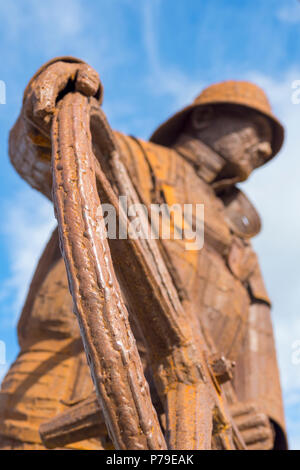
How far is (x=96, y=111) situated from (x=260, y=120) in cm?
267

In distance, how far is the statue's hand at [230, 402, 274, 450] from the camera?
10.8ft

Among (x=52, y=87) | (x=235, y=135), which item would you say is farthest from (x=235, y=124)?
(x=52, y=87)

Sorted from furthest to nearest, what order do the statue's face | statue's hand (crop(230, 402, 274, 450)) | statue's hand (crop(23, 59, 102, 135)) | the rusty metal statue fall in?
1. the statue's face
2. statue's hand (crop(230, 402, 274, 450))
3. statue's hand (crop(23, 59, 102, 135))
4. the rusty metal statue

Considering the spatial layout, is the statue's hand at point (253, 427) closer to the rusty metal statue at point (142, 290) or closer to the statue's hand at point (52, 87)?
the rusty metal statue at point (142, 290)

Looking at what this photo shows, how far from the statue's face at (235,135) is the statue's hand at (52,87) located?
Answer: 92.0 inches

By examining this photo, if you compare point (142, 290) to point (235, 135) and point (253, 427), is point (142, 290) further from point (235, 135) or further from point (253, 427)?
point (235, 135)

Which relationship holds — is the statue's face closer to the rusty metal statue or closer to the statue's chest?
the rusty metal statue

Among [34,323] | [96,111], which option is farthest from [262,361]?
[96,111]

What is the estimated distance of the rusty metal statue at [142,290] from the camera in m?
1.36

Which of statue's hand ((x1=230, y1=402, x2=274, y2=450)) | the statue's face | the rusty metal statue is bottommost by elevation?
statue's hand ((x1=230, y1=402, x2=274, y2=450))

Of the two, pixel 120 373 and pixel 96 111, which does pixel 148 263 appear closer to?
pixel 96 111

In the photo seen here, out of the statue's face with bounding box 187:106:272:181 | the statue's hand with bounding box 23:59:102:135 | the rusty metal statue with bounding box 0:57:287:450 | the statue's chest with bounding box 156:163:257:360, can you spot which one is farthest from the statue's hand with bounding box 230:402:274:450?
the statue's hand with bounding box 23:59:102:135

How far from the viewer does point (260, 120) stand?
452cm

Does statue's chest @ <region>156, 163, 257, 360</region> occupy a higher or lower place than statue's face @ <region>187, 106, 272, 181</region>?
lower
